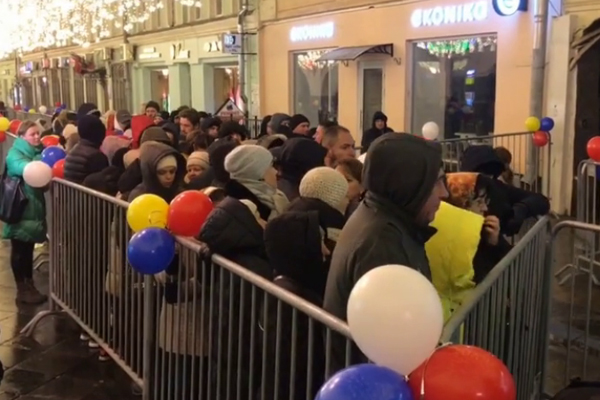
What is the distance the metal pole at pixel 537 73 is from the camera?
36.0 feet

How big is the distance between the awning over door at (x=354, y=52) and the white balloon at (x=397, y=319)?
1245cm

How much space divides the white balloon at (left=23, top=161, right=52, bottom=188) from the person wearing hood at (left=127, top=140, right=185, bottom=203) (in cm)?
128

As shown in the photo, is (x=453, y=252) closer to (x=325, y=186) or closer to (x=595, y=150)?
(x=325, y=186)

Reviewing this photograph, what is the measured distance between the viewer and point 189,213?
4.08 meters

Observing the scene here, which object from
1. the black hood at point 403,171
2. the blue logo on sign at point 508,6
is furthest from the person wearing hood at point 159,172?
the blue logo on sign at point 508,6

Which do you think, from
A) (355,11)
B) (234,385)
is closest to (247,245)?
(234,385)

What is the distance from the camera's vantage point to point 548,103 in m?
11.3

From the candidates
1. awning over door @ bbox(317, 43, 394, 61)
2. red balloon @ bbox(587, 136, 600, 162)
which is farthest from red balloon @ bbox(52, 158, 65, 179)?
awning over door @ bbox(317, 43, 394, 61)

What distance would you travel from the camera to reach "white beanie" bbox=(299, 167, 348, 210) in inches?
156

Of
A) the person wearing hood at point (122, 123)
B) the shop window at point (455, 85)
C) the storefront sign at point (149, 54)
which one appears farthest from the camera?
the storefront sign at point (149, 54)

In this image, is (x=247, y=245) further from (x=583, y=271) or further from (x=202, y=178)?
(x=583, y=271)

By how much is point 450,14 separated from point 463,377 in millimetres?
11493

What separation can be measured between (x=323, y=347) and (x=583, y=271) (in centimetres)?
556

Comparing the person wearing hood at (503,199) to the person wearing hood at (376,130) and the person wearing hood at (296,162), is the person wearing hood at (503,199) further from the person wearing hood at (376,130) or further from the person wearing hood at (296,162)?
the person wearing hood at (376,130)
